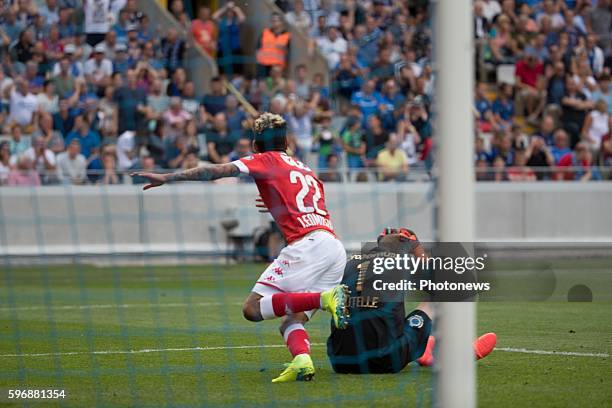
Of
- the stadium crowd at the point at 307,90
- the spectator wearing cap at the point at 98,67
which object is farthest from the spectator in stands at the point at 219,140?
the spectator wearing cap at the point at 98,67

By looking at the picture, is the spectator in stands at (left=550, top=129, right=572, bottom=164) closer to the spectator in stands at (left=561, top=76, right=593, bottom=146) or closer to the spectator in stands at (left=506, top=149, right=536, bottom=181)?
the spectator in stands at (left=561, top=76, right=593, bottom=146)

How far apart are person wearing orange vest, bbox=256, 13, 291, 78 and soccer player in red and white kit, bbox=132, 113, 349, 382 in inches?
194

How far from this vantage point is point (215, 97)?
14.5 meters

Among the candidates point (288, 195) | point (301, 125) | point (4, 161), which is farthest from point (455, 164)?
point (4, 161)

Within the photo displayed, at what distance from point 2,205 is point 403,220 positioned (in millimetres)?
6599

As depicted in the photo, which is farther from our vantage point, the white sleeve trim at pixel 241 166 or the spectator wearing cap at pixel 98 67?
the spectator wearing cap at pixel 98 67

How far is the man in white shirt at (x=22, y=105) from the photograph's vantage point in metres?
15.6

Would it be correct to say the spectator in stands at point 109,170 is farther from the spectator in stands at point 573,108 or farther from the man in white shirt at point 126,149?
the spectator in stands at point 573,108

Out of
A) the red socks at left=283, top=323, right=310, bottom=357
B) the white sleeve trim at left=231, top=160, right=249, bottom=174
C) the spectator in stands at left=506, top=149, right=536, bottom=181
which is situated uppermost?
the white sleeve trim at left=231, top=160, right=249, bottom=174

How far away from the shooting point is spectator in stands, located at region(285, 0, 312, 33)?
14742 mm

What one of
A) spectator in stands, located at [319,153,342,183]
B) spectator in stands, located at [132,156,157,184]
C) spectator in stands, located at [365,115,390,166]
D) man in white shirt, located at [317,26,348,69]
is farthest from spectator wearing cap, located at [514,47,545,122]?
spectator in stands, located at [132,156,157,184]

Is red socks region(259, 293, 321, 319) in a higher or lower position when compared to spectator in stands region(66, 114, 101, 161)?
lower

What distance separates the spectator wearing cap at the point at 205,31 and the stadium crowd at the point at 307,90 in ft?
0.09

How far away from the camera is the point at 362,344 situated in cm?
791
